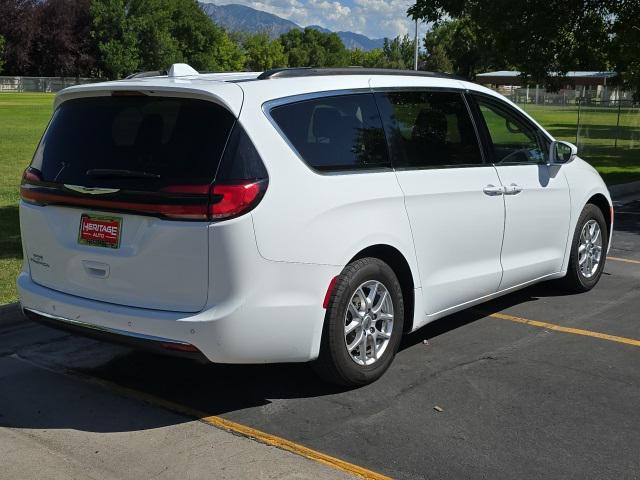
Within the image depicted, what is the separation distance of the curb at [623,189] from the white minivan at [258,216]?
965 cm

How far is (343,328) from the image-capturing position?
4590 millimetres

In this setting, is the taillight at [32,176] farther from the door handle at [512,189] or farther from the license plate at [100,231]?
the door handle at [512,189]

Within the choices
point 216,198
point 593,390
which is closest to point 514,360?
point 593,390

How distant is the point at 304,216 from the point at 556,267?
304cm

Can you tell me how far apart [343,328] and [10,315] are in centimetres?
295

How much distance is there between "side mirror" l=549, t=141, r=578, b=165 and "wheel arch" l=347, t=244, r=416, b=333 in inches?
79.9

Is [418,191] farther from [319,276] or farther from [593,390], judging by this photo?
[593,390]

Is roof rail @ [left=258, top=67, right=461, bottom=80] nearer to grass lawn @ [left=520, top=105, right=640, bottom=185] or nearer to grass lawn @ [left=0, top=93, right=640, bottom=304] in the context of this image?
grass lawn @ [left=0, top=93, right=640, bottom=304]

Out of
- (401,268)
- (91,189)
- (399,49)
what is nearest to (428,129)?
(401,268)

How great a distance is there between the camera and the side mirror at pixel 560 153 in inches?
253

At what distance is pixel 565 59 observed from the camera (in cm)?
1556

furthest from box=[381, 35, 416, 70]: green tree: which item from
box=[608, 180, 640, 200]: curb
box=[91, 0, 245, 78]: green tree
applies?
box=[608, 180, 640, 200]: curb

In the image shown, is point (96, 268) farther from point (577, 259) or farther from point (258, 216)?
point (577, 259)

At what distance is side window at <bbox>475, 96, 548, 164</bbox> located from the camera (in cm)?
594
